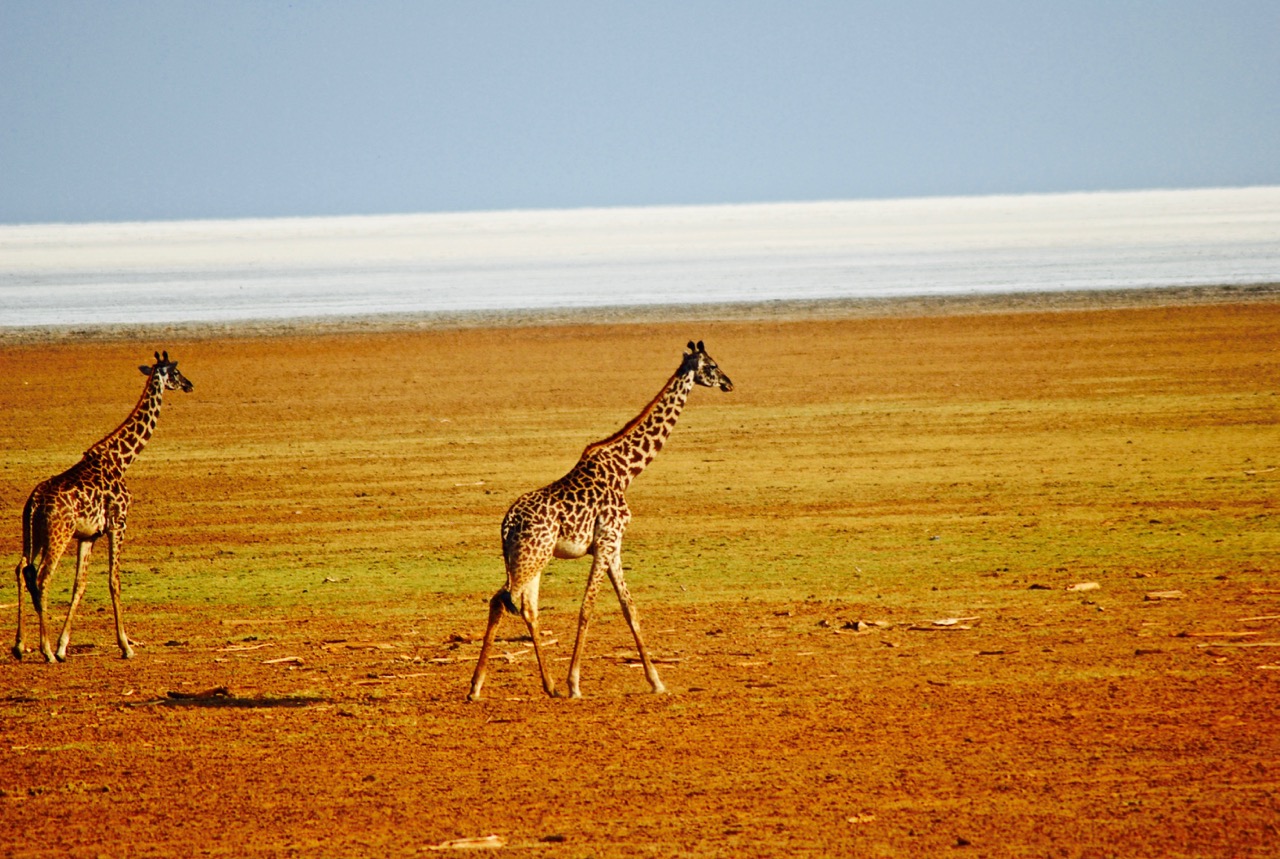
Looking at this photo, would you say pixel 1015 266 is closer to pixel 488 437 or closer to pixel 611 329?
pixel 611 329

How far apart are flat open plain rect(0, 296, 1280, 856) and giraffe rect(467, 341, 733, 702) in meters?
0.48

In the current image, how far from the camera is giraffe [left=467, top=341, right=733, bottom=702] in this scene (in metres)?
11.5

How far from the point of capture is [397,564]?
17.8 metres

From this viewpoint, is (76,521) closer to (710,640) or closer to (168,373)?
(168,373)

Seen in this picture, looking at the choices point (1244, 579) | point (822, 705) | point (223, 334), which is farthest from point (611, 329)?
point (822, 705)

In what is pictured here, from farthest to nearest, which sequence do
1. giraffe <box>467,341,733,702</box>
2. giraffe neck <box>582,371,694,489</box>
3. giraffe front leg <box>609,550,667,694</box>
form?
giraffe neck <box>582,371,694,489</box>, giraffe front leg <box>609,550,667,694</box>, giraffe <box>467,341,733,702</box>

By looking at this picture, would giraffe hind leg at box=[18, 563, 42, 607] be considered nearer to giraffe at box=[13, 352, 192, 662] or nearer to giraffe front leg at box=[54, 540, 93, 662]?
giraffe at box=[13, 352, 192, 662]

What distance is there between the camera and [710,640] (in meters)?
13.9

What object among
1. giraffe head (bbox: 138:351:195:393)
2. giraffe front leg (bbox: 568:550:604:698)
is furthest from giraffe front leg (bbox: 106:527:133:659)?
giraffe front leg (bbox: 568:550:604:698)

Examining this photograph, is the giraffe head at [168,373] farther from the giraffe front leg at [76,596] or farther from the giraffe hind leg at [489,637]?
the giraffe hind leg at [489,637]

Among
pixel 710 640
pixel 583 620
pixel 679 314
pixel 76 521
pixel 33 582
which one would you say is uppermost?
pixel 679 314

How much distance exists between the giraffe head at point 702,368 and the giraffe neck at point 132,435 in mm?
4843

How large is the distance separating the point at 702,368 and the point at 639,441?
3.27 ft

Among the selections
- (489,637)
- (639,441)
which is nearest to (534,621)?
(489,637)
